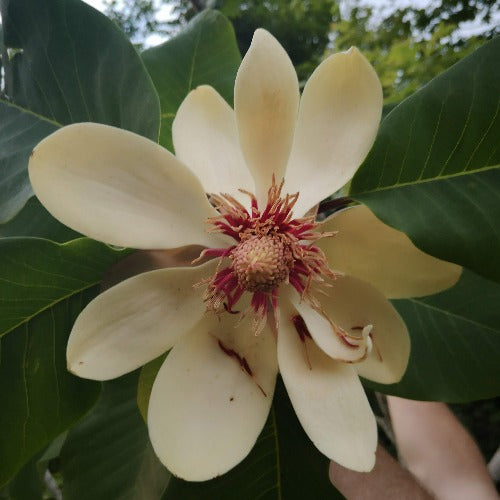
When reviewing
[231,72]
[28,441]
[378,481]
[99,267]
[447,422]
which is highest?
[231,72]

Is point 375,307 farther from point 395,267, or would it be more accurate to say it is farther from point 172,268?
point 172,268

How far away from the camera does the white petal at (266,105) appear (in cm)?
49

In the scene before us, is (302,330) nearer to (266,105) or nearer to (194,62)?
(266,105)

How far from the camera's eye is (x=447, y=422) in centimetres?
125

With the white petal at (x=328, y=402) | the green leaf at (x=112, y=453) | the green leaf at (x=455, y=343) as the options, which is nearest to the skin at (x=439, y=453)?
the green leaf at (x=455, y=343)

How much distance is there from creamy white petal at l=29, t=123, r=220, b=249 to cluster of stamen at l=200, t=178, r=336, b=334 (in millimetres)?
28

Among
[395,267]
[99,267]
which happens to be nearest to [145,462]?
[99,267]

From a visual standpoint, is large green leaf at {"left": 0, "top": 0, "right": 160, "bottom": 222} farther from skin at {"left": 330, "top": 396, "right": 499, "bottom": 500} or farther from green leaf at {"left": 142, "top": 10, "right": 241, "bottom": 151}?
skin at {"left": 330, "top": 396, "right": 499, "bottom": 500}

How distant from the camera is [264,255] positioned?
1.56ft

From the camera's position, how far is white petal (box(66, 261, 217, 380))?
0.46m

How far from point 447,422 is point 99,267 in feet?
3.21

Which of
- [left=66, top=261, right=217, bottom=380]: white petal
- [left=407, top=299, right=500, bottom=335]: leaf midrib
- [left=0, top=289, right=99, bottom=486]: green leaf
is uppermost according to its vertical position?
[left=66, top=261, right=217, bottom=380]: white petal

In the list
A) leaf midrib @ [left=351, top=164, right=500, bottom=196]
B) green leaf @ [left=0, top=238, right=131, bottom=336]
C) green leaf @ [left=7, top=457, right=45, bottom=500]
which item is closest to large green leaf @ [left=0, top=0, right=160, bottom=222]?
green leaf @ [left=0, top=238, right=131, bottom=336]

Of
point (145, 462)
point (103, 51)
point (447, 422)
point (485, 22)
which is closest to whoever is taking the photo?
point (103, 51)
